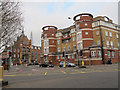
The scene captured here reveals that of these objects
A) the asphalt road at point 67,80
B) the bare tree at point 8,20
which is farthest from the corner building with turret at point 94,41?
the bare tree at point 8,20

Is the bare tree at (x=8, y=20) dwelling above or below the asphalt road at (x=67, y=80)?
above

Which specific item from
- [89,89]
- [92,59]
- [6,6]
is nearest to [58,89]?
[89,89]

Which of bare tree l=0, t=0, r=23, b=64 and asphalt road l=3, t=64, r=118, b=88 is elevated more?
bare tree l=0, t=0, r=23, b=64

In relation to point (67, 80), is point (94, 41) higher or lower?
higher

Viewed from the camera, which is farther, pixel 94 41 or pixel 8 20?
pixel 94 41

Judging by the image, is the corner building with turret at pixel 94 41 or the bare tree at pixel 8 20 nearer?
the bare tree at pixel 8 20

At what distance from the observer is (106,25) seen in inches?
1528

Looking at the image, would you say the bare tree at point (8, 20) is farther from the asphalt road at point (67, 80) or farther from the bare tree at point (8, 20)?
the asphalt road at point (67, 80)

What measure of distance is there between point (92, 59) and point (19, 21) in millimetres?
28585

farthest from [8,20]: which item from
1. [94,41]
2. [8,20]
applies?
[94,41]

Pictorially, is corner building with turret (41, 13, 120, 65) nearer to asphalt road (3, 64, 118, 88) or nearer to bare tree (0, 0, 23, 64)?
asphalt road (3, 64, 118, 88)

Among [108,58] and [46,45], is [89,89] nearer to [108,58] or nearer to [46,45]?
A: [108,58]

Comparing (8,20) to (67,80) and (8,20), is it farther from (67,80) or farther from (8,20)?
(67,80)

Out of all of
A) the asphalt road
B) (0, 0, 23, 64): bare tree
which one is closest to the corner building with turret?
the asphalt road
